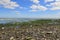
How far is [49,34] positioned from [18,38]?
1.07 m

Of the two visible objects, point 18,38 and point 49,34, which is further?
point 49,34

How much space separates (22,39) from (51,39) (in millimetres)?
814

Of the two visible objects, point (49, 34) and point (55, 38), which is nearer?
point (55, 38)

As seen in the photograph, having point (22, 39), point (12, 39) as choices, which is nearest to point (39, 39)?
point (22, 39)

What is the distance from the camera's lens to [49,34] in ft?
15.8

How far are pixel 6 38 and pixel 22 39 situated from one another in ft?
1.57

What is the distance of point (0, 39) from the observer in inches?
169

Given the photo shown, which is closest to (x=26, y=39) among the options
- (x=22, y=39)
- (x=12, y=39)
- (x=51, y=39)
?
(x=22, y=39)

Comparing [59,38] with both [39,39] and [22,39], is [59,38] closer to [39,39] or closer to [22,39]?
[39,39]

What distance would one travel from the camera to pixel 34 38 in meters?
4.36

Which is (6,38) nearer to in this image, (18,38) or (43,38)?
(18,38)

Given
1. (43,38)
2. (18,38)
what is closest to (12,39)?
(18,38)

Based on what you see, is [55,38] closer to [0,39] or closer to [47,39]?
[47,39]

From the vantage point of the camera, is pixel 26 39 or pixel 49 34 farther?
pixel 49 34
